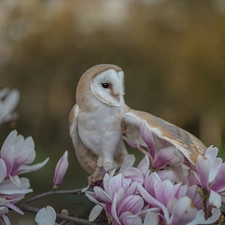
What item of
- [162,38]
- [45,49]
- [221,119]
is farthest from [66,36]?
[221,119]

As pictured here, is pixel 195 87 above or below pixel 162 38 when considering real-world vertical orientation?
below

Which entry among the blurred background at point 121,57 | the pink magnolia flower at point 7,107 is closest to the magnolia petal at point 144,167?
the pink magnolia flower at point 7,107

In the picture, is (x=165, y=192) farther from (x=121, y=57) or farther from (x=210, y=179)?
(x=121, y=57)

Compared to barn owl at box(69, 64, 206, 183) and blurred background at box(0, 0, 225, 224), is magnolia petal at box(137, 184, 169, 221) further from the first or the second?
blurred background at box(0, 0, 225, 224)

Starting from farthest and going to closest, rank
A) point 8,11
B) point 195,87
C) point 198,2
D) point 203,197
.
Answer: point 198,2, point 195,87, point 8,11, point 203,197

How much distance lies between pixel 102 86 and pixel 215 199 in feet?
0.27

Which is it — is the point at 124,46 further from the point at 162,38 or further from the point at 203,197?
the point at 203,197

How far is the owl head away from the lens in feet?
0.79

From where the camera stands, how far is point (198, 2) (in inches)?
82.4

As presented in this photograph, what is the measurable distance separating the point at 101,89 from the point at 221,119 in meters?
1.70

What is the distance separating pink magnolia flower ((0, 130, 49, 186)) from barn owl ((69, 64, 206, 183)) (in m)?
0.03

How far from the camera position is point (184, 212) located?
19cm

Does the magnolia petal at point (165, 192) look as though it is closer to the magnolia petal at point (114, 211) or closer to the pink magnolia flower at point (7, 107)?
the magnolia petal at point (114, 211)

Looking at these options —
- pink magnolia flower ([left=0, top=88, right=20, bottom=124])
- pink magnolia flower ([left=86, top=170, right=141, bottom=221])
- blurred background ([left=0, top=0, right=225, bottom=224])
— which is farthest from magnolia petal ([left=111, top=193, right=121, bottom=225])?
blurred background ([left=0, top=0, right=225, bottom=224])
